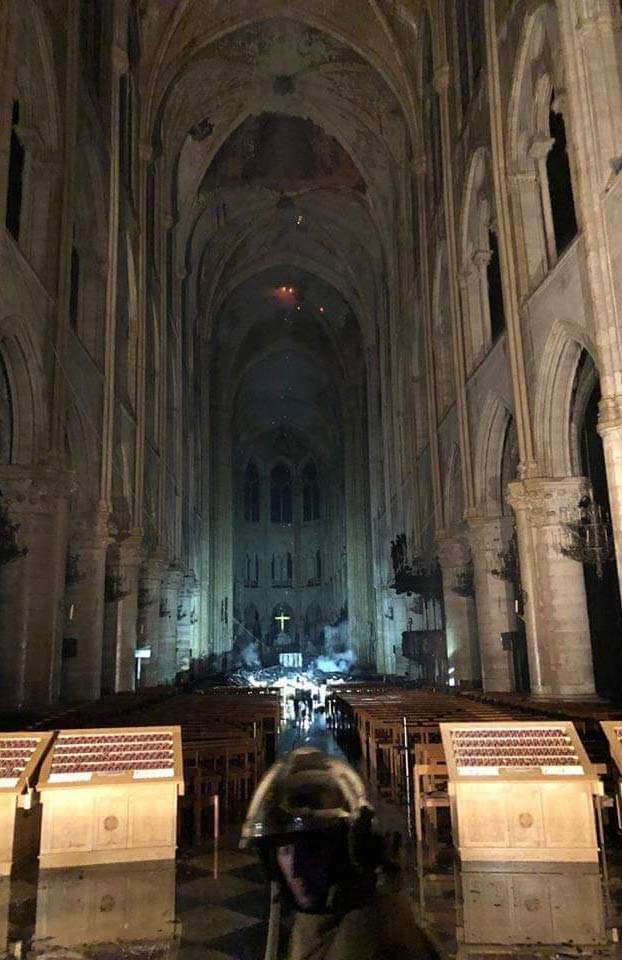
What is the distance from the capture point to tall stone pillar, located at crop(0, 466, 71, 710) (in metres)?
12.5

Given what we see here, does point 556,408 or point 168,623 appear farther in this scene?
point 168,623

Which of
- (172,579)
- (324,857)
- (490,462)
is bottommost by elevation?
(324,857)

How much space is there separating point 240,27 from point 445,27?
30.0 feet

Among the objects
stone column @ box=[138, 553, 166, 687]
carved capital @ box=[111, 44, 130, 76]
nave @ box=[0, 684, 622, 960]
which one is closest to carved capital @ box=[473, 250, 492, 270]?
carved capital @ box=[111, 44, 130, 76]

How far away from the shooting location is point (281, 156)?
111 feet

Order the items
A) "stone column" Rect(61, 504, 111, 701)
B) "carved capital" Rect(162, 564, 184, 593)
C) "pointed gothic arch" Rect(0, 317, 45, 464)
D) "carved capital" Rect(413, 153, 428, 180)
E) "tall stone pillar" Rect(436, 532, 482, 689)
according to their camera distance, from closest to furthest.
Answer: "pointed gothic arch" Rect(0, 317, 45, 464), "stone column" Rect(61, 504, 111, 701), "tall stone pillar" Rect(436, 532, 482, 689), "carved capital" Rect(413, 153, 428, 180), "carved capital" Rect(162, 564, 184, 593)

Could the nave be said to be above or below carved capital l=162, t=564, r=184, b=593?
below

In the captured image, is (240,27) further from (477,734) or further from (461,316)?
(477,734)

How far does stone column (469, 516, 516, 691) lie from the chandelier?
363 centimetres

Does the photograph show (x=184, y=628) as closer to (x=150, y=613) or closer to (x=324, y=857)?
(x=150, y=613)

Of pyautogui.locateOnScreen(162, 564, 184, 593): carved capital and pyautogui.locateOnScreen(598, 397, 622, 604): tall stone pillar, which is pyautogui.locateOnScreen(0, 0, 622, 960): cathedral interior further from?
pyautogui.locateOnScreen(162, 564, 184, 593): carved capital

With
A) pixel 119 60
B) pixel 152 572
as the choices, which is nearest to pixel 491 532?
pixel 152 572

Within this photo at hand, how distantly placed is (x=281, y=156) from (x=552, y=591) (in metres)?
27.0

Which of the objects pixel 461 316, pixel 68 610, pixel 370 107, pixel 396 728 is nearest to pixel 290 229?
pixel 370 107
